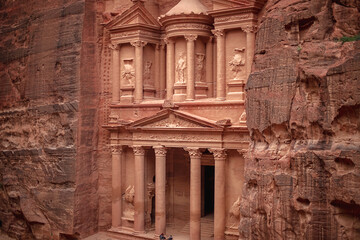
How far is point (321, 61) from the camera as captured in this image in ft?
28.7

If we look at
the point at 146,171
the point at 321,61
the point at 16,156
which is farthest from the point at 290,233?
the point at 16,156

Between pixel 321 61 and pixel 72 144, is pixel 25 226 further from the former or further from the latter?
pixel 321 61

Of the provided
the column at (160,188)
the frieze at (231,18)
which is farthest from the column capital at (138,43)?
the column at (160,188)

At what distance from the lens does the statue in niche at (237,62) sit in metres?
16.0

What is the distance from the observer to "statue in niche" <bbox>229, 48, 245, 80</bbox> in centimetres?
1596

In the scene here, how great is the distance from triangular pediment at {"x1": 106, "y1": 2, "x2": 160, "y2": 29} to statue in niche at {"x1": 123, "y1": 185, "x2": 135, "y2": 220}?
283 inches

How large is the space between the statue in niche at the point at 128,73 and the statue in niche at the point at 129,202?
15.3 feet

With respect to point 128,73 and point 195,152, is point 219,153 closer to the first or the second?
point 195,152

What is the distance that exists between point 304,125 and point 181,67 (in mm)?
9186

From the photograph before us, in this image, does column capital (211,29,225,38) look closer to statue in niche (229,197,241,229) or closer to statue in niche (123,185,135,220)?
statue in niche (229,197,241,229)

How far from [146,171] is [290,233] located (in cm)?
1006

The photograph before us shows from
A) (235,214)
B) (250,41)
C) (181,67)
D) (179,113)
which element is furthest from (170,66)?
(235,214)

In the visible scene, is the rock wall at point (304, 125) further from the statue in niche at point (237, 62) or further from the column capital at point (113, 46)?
the column capital at point (113, 46)

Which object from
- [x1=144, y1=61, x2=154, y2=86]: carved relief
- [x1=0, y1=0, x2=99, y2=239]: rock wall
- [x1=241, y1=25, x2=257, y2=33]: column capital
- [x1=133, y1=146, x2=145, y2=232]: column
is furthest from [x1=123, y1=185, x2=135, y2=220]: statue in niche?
[x1=241, y1=25, x2=257, y2=33]: column capital
